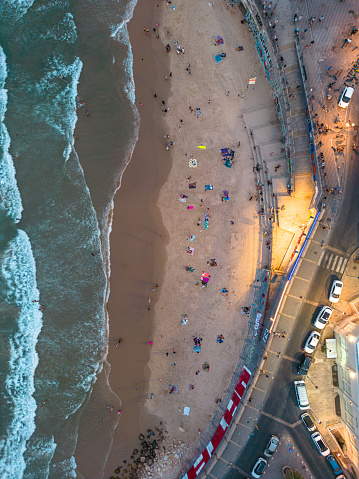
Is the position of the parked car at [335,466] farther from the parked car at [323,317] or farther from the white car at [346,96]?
the white car at [346,96]

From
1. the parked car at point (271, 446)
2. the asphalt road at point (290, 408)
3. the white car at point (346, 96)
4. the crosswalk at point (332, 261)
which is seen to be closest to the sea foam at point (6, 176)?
the asphalt road at point (290, 408)

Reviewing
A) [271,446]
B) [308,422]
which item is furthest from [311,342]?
[271,446]

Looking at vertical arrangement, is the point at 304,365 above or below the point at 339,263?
below

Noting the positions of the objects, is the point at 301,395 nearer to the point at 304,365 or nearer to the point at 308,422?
the point at 308,422

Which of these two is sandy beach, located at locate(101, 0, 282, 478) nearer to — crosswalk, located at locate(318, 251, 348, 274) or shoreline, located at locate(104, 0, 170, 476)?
shoreline, located at locate(104, 0, 170, 476)

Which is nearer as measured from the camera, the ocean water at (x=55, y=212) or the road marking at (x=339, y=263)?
the ocean water at (x=55, y=212)

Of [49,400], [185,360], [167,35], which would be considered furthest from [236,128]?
[49,400]
